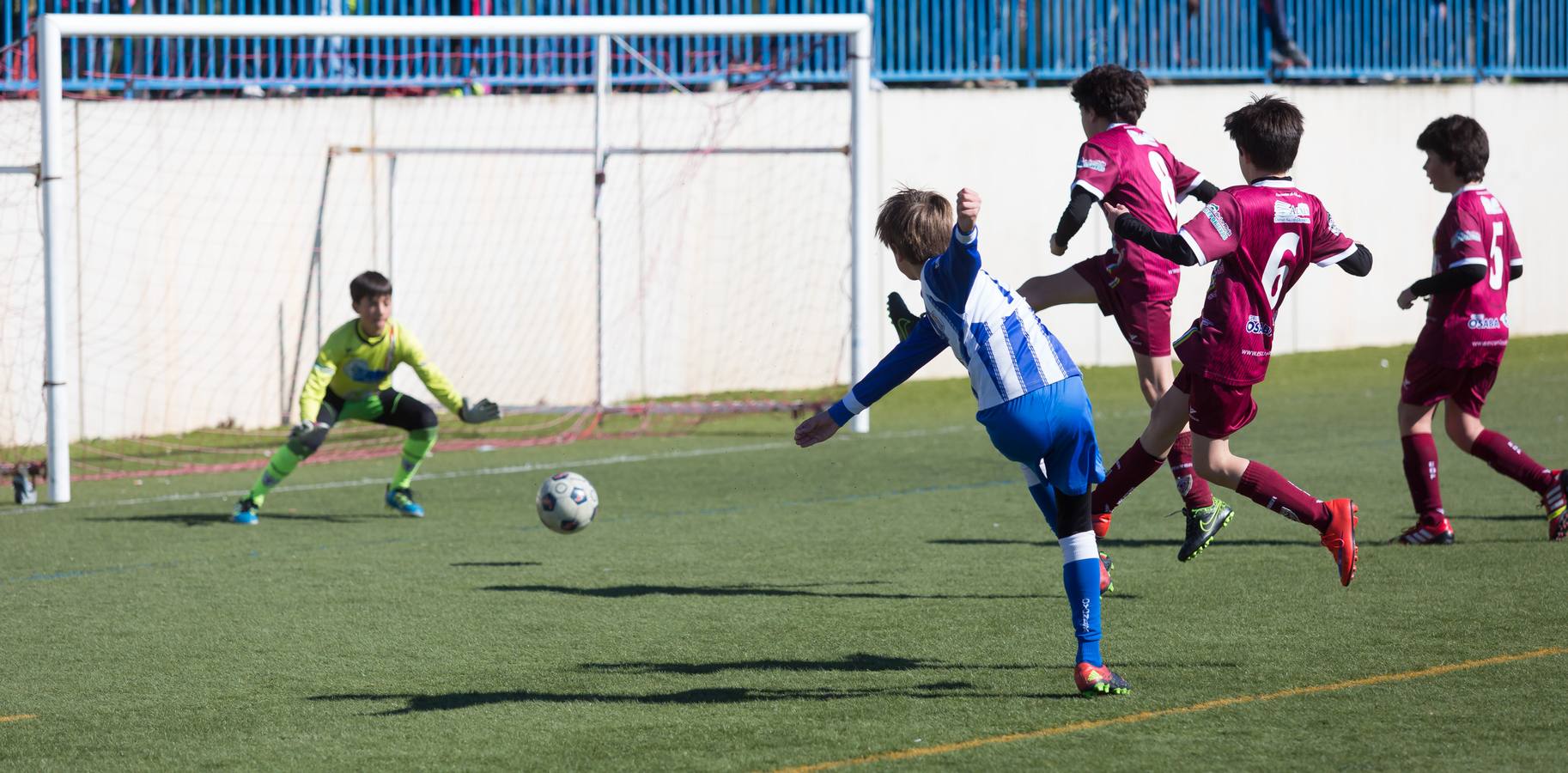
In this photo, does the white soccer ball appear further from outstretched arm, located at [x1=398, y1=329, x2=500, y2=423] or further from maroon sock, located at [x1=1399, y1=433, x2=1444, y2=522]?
maroon sock, located at [x1=1399, y1=433, x2=1444, y2=522]

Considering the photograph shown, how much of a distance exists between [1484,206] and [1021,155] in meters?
9.37

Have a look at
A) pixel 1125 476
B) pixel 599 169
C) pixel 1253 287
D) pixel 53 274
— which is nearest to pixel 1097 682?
pixel 1253 287

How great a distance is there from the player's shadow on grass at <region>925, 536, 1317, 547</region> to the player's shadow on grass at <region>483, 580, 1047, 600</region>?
104 cm

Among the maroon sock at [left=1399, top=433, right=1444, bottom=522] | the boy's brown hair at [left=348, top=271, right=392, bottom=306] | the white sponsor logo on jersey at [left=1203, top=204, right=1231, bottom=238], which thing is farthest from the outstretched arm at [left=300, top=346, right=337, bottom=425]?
the maroon sock at [left=1399, top=433, right=1444, bottom=522]

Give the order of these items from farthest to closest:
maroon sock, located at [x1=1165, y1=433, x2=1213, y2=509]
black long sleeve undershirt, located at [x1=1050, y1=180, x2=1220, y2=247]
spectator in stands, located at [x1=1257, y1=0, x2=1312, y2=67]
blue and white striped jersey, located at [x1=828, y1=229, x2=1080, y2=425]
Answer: spectator in stands, located at [x1=1257, y1=0, x2=1312, y2=67], maroon sock, located at [x1=1165, y1=433, x2=1213, y2=509], black long sleeve undershirt, located at [x1=1050, y1=180, x2=1220, y2=247], blue and white striped jersey, located at [x1=828, y1=229, x2=1080, y2=425]

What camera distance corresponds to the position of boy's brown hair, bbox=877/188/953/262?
5.14 metres

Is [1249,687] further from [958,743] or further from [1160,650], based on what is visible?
[958,743]

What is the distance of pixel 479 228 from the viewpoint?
48.5 ft

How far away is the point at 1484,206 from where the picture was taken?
7.55 m

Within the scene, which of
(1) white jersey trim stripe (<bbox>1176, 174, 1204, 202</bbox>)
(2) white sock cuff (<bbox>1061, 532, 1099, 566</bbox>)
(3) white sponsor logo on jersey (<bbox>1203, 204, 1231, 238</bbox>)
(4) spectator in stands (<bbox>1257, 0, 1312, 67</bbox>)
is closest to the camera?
(2) white sock cuff (<bbox>1061, 532, 1099, 566</bbox>)

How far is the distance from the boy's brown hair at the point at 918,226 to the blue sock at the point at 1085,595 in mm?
956

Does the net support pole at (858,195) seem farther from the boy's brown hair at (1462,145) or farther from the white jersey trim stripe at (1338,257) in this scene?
the white jersey trim stripe at (1338,257)

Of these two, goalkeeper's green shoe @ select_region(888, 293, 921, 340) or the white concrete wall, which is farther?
the white concrete wall

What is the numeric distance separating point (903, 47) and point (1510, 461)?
1007cm
